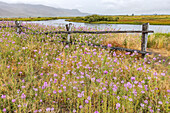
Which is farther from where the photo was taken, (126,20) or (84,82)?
(126,20)

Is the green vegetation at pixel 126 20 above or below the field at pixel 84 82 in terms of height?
above

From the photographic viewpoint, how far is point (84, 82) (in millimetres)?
3859

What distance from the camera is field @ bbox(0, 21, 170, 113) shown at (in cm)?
289

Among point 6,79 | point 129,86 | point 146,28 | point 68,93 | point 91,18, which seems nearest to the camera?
point 129,86

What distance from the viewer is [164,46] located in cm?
912

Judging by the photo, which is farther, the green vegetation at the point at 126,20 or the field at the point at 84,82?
the green vegetation at the point at 126,20

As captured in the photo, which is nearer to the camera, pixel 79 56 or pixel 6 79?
pixel 6 79

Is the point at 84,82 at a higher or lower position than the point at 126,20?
lower

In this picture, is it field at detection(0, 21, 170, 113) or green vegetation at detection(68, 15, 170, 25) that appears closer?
field at detection(0, 21, 170, 113)

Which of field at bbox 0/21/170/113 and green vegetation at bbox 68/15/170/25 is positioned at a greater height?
green vegetation at bbox 68/15/170/25

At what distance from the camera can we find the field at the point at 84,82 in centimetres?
289

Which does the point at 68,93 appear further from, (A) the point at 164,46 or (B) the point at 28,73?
(A) the point at 164,46

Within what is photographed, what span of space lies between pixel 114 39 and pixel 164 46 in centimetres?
335

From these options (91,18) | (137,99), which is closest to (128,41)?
(137,99)
